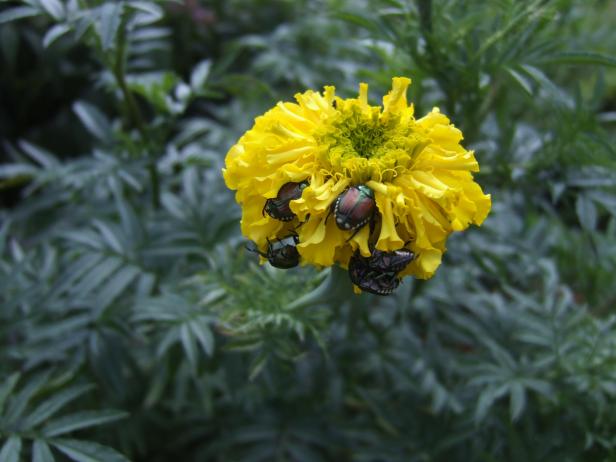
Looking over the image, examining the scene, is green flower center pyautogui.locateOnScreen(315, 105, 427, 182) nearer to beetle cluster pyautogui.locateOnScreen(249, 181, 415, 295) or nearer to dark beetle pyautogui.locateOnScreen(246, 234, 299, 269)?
beetle cluster pyautogui.locateOnScreen(249, 181, 415, 295)

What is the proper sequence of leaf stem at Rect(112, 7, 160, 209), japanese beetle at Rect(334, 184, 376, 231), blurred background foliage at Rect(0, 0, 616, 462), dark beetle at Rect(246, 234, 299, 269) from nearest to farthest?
1. japanese beetle at Rect(334, 184, 376, 231)
2. dark beetle at Rect(246, 234, 299, 269)
3. blurred background foliage at Rect(0, 0, 616, 462)
4. leaf stem at Rect(112, 7, 160, 209)

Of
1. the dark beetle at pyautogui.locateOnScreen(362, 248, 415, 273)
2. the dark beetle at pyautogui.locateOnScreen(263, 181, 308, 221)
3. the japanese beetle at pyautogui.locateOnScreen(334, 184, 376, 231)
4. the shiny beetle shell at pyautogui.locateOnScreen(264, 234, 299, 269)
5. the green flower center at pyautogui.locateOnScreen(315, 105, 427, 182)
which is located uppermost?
the green flower center at pyautogui.locateOnScreen(315, 105, 427, 182)

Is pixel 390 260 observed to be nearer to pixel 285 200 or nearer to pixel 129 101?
pixel 285 200

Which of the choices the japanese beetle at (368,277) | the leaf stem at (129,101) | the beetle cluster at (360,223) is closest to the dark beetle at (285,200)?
the beetle cluster at (360,223)

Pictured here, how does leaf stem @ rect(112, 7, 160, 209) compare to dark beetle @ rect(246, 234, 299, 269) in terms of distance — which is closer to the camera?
dark beetle @ rect(246, 234, 299, 269)

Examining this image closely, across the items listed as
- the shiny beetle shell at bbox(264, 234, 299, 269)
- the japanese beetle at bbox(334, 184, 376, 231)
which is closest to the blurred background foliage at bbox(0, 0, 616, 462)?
the shiny beetle shell at bbox(264, 234, 299, 269)

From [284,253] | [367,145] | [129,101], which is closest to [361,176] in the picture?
[367,145]

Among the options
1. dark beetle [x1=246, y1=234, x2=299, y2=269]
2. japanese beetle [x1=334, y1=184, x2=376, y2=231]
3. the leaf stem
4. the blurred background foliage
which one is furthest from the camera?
the leaf stem

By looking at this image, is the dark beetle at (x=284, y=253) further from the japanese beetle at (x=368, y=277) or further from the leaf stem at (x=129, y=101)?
the leaf stem at (x=129, y=101)
